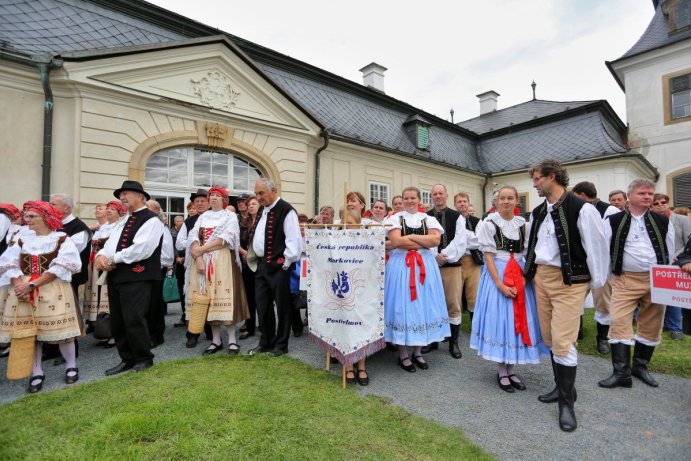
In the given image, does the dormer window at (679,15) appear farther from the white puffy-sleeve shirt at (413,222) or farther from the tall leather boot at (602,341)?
the white puffy-sleeve shirt at (413,222)

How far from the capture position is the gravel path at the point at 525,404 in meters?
2.43

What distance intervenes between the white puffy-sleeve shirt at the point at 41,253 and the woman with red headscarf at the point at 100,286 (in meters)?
1.17

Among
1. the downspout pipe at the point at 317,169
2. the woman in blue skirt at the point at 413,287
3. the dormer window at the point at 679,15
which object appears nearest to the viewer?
the woman in blue skirt at the point at 413,287

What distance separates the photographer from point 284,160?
10297mm

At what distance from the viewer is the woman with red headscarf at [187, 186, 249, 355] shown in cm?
432

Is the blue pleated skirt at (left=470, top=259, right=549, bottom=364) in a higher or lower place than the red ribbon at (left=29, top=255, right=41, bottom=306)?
lower

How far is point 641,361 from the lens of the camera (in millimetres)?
→ 3586

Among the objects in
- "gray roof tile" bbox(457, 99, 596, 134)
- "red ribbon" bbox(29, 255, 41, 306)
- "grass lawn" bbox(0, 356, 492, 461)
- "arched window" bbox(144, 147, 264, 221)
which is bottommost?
"grass lawn" bbox(0, 356, 492, 461)

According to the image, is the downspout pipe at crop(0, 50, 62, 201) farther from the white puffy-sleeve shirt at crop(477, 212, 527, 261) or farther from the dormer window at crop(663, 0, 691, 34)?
the dormer window at crop(663, 0, 691, 34)

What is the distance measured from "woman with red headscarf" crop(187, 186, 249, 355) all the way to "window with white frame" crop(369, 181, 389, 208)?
878 centimetres

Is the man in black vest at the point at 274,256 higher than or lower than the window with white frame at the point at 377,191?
lower

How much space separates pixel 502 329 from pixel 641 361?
1.59 m

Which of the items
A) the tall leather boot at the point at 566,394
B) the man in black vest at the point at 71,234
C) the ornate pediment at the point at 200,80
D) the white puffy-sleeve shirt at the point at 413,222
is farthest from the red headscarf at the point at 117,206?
the tall leather boot at the point at 566,394

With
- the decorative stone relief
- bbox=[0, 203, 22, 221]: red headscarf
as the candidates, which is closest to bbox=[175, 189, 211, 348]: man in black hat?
bbox=[0, 203, 22, 221]: red headscarf
